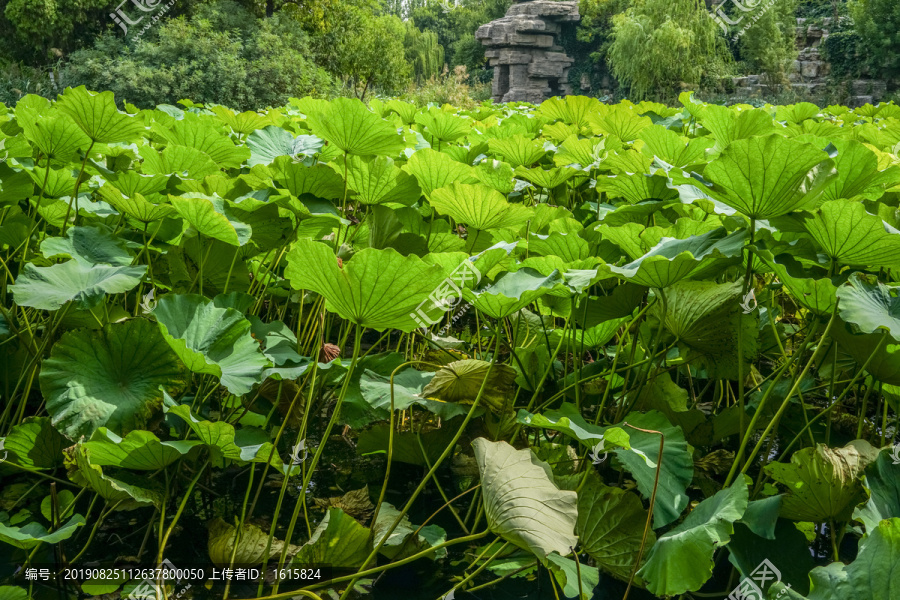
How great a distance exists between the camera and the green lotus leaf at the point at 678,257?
76 cm

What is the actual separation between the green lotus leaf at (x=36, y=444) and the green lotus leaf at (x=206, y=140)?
571 mm

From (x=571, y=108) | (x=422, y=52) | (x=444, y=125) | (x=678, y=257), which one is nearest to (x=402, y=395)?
(x=678, y=257)

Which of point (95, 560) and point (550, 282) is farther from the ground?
point (550, 282)

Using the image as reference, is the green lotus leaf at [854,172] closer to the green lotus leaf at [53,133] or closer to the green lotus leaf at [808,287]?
the green lotus leaf at [808,287]

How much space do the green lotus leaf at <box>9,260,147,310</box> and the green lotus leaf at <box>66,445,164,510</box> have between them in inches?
7.1

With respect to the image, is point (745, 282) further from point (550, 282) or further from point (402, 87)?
point (402, 87)

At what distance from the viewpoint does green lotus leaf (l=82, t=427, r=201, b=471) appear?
767 millimetres

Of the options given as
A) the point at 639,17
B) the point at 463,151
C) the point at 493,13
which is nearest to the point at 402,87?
the point at 639,17

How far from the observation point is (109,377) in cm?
93

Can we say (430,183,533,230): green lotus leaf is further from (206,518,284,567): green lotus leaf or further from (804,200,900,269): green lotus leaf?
(206,518,284,567): green lotus leaf

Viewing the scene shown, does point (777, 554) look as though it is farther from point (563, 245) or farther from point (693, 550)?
point (563, 245)

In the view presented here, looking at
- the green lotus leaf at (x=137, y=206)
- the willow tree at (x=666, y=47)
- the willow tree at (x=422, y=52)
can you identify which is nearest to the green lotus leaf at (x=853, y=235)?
the green lotus leaf at (x=137, y=206)

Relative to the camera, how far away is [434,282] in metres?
0.72

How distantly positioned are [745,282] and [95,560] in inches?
36.5
